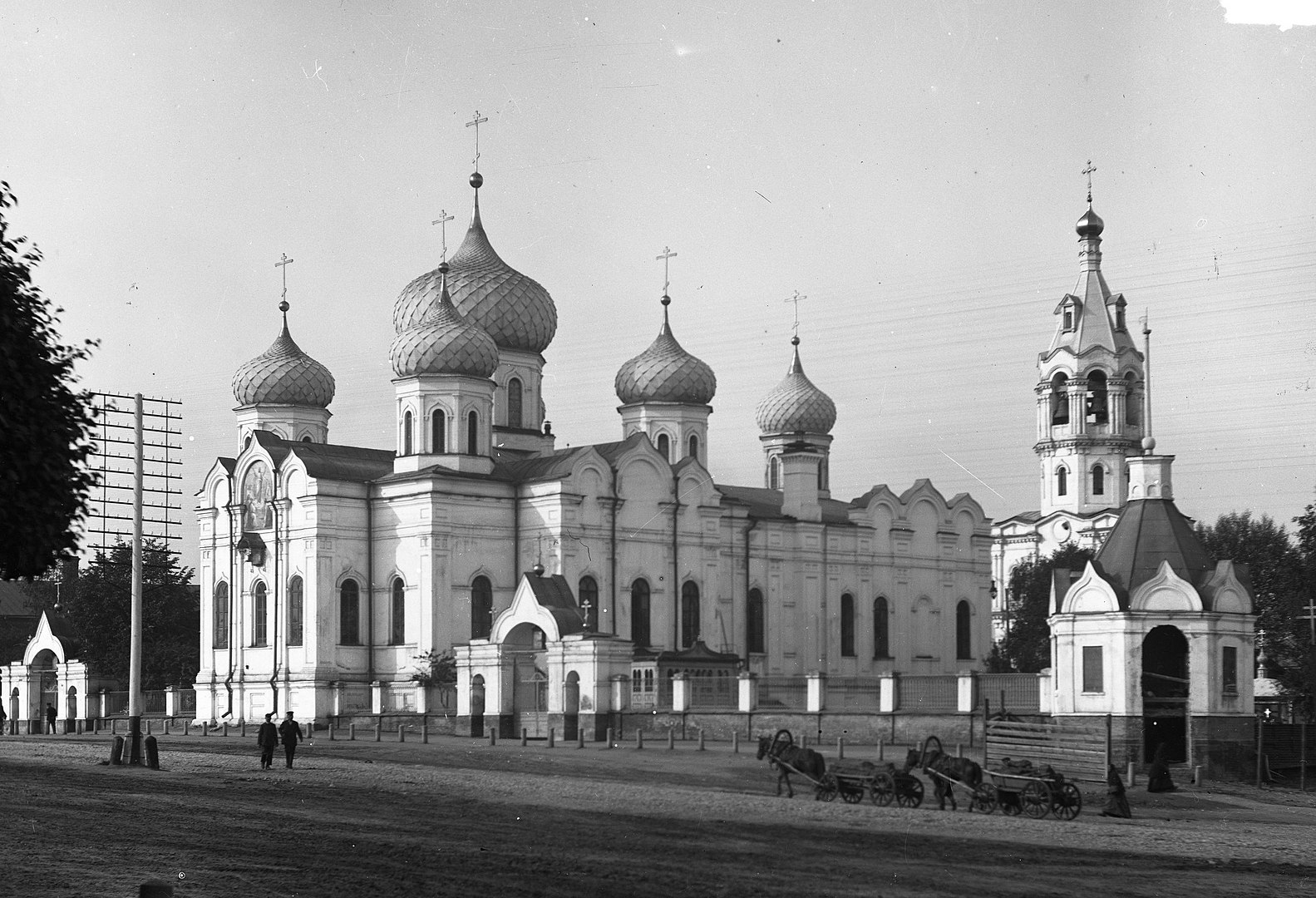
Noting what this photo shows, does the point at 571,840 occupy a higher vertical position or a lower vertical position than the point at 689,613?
lower

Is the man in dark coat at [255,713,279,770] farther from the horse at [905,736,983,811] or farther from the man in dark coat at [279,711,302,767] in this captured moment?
the horse at [905,736,983,811]

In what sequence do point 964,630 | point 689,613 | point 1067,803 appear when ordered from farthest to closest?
point 964,630, point 689,613, point 1067,803

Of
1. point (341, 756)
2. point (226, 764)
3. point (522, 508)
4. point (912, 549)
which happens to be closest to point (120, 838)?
point (226, 764)

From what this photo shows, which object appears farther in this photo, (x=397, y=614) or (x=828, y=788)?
(x=397, y=614)

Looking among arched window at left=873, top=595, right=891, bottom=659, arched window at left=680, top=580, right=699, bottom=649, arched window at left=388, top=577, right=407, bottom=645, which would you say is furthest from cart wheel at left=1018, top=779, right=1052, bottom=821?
arched window at left=873, top=595, right=891, bottom=659

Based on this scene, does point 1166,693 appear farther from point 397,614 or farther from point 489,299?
point 489,299

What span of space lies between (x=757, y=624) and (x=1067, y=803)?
32.2m

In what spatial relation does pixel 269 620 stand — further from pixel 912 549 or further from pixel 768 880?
pixel 768 880

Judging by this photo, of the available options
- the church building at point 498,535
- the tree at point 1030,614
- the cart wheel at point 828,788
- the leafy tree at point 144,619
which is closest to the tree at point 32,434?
the cart wheel at point 828,788

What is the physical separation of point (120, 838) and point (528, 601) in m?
27.0

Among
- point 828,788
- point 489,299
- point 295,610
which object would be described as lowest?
point 828,788

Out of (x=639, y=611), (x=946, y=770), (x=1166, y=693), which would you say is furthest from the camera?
(x=639, y=611)

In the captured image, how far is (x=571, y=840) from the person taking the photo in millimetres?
20906

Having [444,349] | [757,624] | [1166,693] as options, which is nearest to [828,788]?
[1166,693]
